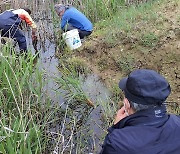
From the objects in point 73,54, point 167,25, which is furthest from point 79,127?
point 167,25

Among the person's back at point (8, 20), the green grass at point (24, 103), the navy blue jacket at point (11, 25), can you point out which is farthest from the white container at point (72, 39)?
the green grass at point (24, 103)

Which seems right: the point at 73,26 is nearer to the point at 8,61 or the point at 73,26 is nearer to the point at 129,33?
the point at 129,33

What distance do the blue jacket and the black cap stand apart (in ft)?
13.2

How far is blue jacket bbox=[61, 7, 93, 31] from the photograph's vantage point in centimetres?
586

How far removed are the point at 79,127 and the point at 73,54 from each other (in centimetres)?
202

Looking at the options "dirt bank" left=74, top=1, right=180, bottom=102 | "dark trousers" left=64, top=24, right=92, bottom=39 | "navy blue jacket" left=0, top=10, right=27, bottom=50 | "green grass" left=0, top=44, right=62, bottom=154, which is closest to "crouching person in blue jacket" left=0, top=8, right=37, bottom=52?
"navy blue jacket" left=0, top=10, right=27, bottom=50

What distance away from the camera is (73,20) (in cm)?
595

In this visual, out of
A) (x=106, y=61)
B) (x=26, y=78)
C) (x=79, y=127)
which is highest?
(x=26, y=78)

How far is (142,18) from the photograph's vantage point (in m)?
5.73

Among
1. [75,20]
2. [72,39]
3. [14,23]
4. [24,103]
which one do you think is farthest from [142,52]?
[24,103]

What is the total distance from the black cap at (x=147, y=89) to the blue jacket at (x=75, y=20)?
402 cm

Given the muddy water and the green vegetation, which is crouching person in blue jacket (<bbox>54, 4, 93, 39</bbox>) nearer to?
the green vegetation

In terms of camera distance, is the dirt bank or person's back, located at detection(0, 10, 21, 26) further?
person's back, located at detection(0, 10, 21, 26)

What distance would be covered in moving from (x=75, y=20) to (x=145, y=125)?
4285 mm
